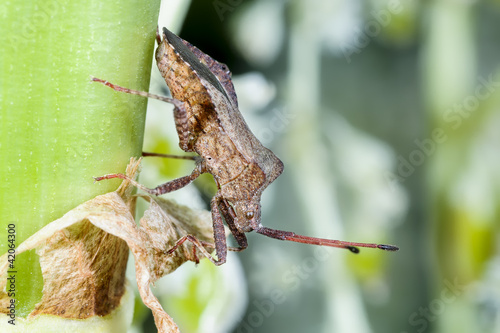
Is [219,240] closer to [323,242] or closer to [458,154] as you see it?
[323,242]

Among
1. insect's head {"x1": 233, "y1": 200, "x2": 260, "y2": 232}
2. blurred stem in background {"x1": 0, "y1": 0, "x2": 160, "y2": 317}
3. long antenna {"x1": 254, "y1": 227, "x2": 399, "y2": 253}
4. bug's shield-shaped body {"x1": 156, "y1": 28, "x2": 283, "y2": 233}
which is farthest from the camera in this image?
insect's head {"x1": 233, "y1": 200, "x2": 260, "y2": 232}

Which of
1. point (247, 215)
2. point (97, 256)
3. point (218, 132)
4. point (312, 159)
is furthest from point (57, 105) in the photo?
point (312, 159)

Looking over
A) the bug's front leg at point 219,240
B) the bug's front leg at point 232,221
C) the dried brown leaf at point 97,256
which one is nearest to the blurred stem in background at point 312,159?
the bug's front leg at point 232,221

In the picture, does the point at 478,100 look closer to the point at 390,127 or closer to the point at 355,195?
the point at 390,127

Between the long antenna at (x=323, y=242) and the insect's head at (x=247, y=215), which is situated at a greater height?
the long antenna at (x=323, y=242)

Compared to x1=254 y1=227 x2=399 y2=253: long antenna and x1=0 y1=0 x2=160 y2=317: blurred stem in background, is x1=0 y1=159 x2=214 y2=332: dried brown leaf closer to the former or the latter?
x1=0 y1=0 x2=160 y2=317: blurred stem in background

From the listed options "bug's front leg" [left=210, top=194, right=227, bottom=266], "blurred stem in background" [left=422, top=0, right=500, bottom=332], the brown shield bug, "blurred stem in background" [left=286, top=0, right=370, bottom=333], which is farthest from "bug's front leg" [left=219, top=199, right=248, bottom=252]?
"blurred stem in background" [left=422, top=0, right=500, bottom=332]

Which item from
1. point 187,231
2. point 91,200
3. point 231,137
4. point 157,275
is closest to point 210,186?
point 231,137

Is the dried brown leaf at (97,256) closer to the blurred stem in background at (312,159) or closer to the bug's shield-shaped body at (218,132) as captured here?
the bug's shield-shaped body at (218,132)
